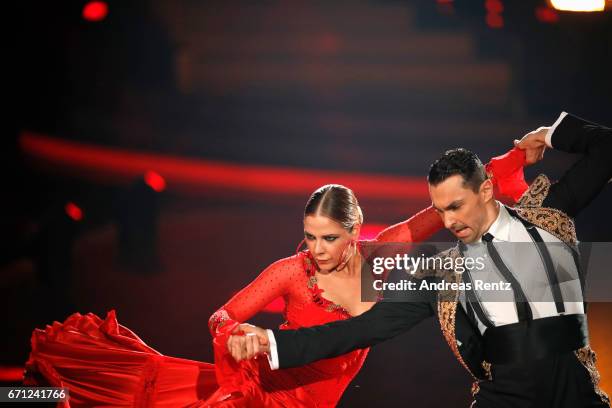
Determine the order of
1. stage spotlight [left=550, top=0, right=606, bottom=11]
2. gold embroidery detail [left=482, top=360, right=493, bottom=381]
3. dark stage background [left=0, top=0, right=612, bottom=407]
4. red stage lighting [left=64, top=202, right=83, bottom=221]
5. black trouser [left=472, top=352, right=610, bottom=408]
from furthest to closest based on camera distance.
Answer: red stage lighting [left=64, top=202, right=83, bottom=221]
dark stage background [left=0, top=0, right=612, bottom=407]
stage spotlight [left=550, top=0, right=606, bottom=11]
gold embroidery detail [left=482, top=360, right=493, bottom=381]
black trouser [left=472, top=352, right=610, bottom=408]

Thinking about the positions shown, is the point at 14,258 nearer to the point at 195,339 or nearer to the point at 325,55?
the point at 195,339

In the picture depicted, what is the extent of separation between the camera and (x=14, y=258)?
225 inches

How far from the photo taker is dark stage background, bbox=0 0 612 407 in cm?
567

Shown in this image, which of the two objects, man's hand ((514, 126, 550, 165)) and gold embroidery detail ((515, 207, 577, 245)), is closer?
gold embroidery detail ((515, 207, 577, 245))

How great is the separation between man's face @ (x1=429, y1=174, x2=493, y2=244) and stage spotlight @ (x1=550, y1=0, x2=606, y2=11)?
11.4 feet

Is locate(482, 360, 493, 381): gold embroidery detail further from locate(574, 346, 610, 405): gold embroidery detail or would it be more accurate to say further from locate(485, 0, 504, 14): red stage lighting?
locate(485, 0, 504, 14): red stage lighting

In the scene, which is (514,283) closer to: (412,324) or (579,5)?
(412,324)

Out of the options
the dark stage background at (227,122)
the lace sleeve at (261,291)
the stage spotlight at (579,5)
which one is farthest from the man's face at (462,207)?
the stage spotlight at (579,5)

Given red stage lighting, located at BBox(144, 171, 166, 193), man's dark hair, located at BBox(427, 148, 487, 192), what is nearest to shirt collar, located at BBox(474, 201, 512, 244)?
man's dark hair, located at BBox(427, 148, 487, 192)

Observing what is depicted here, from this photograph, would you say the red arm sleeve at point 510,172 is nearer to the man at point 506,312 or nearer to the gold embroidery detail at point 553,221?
the man at point 506,312

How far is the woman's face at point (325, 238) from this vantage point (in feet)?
10.6

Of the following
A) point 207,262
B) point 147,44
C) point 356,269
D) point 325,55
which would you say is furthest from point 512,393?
point 147,44

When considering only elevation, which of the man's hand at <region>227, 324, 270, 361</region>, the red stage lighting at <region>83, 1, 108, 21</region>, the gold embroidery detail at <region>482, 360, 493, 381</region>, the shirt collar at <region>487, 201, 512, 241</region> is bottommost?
the gold embroidery detail at <region>482, 360, 493, 381</region>

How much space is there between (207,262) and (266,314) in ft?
2.93
